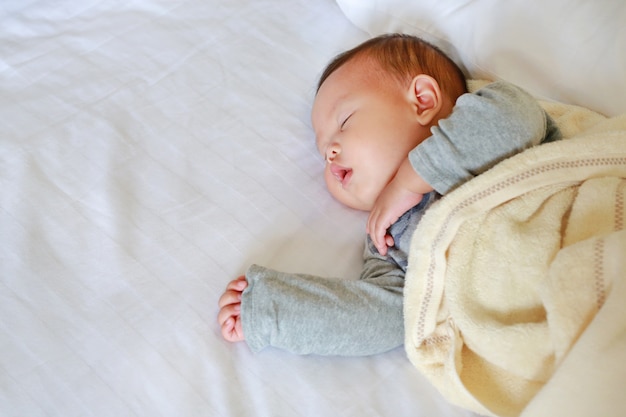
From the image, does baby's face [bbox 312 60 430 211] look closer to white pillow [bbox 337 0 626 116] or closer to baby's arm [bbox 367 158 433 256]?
baby's arm [bbox 367 158 433 256]

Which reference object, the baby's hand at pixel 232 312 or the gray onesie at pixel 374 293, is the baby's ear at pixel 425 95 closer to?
the gray onesie at pixel 374 293

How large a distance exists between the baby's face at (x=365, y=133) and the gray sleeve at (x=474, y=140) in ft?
0.33

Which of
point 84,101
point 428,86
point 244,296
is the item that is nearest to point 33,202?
point 84,101

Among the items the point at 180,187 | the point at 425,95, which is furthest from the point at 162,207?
the point at 425,95

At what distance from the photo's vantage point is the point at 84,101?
1245mm

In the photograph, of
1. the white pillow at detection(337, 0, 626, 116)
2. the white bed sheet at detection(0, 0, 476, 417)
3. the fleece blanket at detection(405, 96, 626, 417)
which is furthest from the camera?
the white pillow at detection(337, 0, 626, 116)

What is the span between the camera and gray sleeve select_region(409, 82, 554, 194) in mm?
949

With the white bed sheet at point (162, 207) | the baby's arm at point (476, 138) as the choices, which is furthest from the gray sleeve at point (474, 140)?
the white bed sheet at point (162, 207)

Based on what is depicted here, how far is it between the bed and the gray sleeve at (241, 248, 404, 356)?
0.03 meters

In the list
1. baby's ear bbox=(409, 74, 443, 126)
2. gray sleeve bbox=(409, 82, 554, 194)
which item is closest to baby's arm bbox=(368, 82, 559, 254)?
gray sleeve bbox=(409, 82, 554, 194)

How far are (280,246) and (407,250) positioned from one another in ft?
0.64

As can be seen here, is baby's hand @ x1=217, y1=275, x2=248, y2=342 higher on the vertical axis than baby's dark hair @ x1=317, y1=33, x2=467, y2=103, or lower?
lower

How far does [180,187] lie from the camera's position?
3.71 feet

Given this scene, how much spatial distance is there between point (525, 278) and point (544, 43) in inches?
17.2
